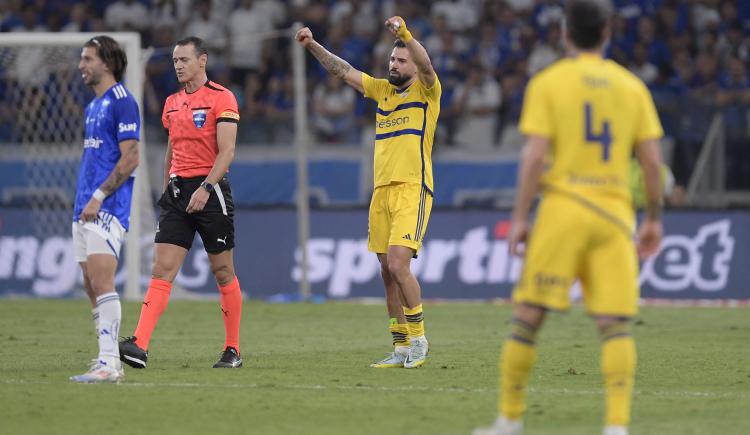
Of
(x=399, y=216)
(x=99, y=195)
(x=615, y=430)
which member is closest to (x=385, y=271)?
(x=399, y=216)

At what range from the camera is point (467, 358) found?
445 inches

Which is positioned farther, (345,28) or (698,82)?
(345,28)

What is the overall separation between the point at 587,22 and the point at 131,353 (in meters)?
4.87

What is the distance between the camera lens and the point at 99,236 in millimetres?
9109

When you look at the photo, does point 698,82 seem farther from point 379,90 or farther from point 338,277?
point 379,90

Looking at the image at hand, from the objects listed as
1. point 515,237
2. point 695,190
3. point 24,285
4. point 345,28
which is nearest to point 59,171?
point 24,285

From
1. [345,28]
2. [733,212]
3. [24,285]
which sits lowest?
[24,285]

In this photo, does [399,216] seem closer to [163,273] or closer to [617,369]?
[163,273]

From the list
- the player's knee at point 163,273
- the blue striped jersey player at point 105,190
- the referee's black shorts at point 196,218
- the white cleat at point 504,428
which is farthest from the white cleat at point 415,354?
the white cleat at point 504,428

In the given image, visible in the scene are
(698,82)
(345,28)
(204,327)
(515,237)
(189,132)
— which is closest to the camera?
(515,237)

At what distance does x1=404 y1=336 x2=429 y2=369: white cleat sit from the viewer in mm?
10500

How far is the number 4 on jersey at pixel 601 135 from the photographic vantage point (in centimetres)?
659

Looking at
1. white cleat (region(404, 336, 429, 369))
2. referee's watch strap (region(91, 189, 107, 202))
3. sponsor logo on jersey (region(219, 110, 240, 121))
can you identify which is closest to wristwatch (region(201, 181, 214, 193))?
sponsor logo on jersey (region(219, 110, 240, 121))

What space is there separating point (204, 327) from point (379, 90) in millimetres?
4707
